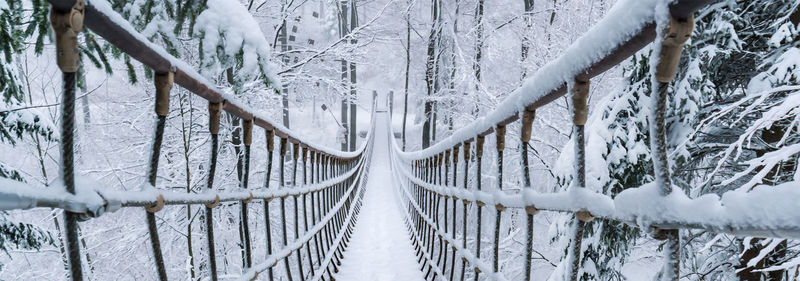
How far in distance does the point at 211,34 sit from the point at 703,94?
141 inches

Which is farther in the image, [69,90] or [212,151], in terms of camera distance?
[212,151]

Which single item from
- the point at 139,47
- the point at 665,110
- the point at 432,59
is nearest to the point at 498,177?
the point at 665,110

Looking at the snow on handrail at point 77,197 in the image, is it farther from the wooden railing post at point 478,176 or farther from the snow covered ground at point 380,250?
the snow covered ground at point 380,250

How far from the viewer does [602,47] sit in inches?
30.9

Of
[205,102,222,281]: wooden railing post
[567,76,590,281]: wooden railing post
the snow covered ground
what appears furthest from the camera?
the snow covered ground

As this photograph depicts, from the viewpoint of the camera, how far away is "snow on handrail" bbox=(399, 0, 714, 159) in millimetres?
655

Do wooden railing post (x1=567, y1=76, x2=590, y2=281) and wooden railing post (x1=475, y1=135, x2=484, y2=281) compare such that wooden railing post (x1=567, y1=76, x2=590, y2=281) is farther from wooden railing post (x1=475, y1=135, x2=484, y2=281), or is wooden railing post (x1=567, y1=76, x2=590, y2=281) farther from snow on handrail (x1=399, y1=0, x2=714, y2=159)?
wooden railing post (x1=475, y1=135, x2=484, y2=281)

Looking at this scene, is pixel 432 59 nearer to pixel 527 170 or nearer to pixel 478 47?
pixel 478 47

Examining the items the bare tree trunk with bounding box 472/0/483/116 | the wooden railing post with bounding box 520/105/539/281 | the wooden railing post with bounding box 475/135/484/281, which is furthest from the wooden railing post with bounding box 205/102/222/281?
the bare tree trunk with bounding box 472/0/483/116

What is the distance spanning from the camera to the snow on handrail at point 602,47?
655 mm

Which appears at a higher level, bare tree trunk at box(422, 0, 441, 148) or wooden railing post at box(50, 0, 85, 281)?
bare tree trunk at box(422, 0, 441, 148)

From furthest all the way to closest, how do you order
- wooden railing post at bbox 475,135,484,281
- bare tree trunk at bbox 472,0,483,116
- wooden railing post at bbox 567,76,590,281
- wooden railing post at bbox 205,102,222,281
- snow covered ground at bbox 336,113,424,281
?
1. bare tree trunk at bbox 472,0,483,116
2. snow covered ground at bbox 336,113,424,281
3. wooden railing post at bbox 475,135,484,281
4. wooden railing post at bbox 205,102,222,281
5. wooden railing post at bbox 567,76,590,281

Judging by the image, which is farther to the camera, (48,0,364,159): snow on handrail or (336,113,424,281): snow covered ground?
(336,113,424,281): snow covered ground

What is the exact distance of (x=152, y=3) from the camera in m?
2.40
